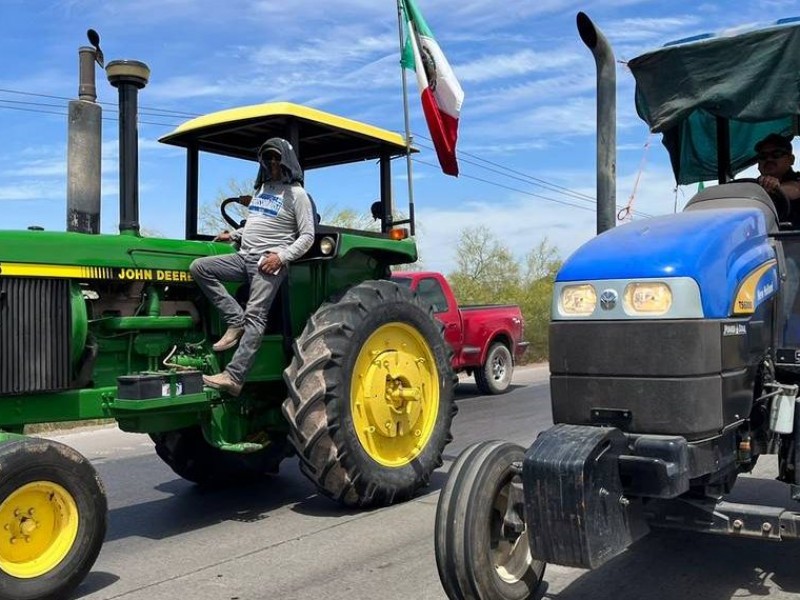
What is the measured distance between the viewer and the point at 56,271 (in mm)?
4633

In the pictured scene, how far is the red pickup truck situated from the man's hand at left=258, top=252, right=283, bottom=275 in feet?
21.0

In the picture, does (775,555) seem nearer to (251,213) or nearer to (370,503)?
(370,503)

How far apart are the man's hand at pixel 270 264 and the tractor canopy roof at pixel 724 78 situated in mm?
2370

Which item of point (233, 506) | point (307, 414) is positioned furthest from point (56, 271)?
point (233, 506)

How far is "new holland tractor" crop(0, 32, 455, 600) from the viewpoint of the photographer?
13.1 ft

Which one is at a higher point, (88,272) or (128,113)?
(128,113)

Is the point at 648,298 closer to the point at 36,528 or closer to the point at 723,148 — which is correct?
the point at 723,148

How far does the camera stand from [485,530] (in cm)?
331

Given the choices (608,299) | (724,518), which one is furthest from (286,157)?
(724,518)

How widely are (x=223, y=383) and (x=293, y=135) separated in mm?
1861

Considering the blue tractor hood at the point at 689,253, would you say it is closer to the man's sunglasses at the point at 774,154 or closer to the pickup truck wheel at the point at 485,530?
the pickup truck wheel at the point at 485,530

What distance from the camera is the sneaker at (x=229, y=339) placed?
5.18m

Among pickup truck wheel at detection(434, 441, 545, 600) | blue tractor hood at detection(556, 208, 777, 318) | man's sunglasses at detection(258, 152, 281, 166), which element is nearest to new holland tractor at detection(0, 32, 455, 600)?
man's sunglasses at detection(258, 152, 281, 166)

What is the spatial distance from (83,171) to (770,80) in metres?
4.06
